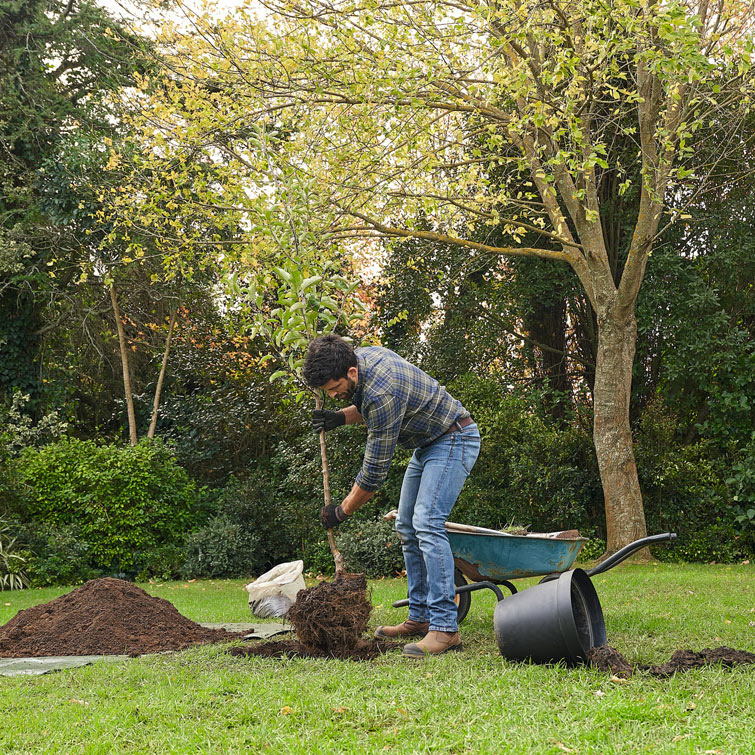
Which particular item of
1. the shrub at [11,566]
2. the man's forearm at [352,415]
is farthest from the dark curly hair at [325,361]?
the shrub at [11,566]

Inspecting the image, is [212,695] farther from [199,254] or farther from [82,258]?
[82,258]

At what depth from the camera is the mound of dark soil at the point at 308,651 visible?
3785 millimetres

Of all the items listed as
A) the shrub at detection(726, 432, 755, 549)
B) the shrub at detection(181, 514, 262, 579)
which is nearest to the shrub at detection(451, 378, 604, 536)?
the shrub at detection(726, 432, 755, 549)

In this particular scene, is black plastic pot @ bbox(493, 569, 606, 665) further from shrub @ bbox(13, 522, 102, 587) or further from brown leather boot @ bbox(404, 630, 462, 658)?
shrub @ bbox(13, 522, 102, 587)

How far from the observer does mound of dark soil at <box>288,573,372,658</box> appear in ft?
12.3

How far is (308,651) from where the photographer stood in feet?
12.6

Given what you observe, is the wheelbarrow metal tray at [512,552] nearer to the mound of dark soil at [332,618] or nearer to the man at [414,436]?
the man at [414,436]

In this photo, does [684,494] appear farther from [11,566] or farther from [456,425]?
[11,566]

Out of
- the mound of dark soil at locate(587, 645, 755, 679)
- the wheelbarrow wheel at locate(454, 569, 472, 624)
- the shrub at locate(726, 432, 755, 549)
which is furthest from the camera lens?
the shrub at locate(726, 432, 755, 549)

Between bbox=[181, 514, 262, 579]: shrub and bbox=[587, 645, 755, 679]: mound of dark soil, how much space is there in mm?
6984

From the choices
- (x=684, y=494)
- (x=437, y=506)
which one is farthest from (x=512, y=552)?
(x=684, y=494)

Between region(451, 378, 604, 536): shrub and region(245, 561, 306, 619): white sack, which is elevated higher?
region(451, 378, 604, 536): shrub

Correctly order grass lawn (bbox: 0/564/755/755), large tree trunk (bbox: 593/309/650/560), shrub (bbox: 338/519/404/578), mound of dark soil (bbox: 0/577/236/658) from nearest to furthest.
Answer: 1. grass lawn (bbox: 0/564/755/755)
2. mound of dark soil (bbox: 0/577/236/658)
3. large tree trunk (bbox: 593/309/650/560)
4. shrub (bbox: 338/519/404/578)

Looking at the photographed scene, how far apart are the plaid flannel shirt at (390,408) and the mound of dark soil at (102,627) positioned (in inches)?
70.2
